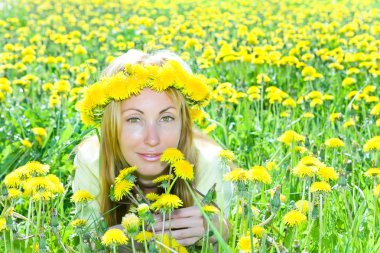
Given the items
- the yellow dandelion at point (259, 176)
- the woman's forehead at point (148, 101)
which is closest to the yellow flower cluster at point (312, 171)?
the yellow dandelion at point (259, 176)

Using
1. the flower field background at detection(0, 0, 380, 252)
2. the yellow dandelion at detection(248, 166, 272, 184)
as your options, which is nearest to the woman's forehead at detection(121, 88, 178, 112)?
the flower field background at detection(0, 0, 380, 252)

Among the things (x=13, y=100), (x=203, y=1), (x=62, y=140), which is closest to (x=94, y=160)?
(x=62, y=140)

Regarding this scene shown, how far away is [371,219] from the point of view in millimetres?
2510

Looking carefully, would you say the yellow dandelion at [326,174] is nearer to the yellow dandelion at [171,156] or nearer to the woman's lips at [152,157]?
the yellow dandelion at [171,156]

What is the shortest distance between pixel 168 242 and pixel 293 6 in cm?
774

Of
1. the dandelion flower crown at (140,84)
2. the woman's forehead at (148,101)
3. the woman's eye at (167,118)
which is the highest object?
the dandelion flower crown at (140,84)

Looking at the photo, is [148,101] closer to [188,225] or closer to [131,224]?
[188,225]

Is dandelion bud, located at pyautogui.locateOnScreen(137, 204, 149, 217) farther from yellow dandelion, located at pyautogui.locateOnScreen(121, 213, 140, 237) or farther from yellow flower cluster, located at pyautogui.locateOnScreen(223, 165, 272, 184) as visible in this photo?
yellow flower cluster, located at pyautogui.locateOnScreen(223, 165, 272, 184)

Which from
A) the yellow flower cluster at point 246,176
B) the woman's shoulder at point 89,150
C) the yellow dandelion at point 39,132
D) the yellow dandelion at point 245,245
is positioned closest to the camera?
the yellow dandelion at point 245,245

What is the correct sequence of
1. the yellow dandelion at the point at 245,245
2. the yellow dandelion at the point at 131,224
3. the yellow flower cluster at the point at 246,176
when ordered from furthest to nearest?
the yellow flower cluster at the point at 246,176 < the yellow dandelion at the point at 245,245 < the yellow dandelion at the point at 131,224

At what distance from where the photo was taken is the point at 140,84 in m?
2.15

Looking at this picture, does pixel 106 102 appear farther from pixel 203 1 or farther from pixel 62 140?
pixel 203 1

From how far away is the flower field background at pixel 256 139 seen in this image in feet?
6.48

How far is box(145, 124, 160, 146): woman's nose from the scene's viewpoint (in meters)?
2.17
